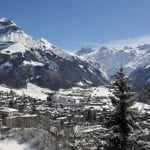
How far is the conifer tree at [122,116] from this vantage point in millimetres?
26984

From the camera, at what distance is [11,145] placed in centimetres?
10762

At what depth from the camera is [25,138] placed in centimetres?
10831

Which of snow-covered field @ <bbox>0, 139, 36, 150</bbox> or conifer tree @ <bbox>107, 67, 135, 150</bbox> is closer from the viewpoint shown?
conifer tree @ <bbox>107, 67, 135, 150</bbox>

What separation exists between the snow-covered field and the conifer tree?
7696 centimetres

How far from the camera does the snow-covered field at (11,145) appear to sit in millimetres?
103681

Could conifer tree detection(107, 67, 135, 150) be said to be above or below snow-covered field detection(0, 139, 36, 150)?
above

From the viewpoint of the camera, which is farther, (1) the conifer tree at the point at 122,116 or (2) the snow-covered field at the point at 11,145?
(2) the snow-covered field at the point at 11,145

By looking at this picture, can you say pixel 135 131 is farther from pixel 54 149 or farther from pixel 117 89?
Result: pixel 54 149

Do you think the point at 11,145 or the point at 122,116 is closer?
the point at 122,116

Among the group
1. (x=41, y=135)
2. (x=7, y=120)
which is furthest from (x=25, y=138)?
(x=7, y=120)

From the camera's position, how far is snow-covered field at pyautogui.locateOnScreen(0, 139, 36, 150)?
340 feet

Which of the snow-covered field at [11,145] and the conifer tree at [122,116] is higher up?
the conifer tree at [122,116]

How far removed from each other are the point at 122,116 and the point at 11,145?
8358 cm

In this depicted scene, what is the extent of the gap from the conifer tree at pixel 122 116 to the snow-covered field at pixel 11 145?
253 feet
